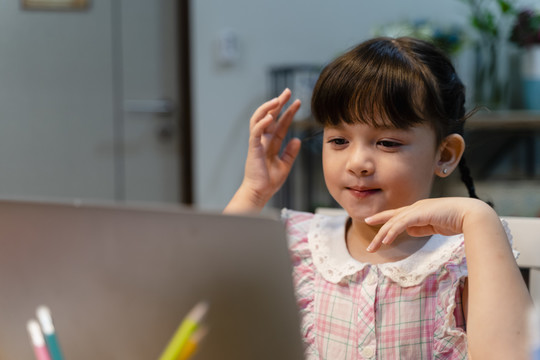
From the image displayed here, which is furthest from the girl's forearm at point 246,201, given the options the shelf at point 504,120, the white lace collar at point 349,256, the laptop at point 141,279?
the shelf at point 504,120

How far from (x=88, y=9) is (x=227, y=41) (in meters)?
0.69

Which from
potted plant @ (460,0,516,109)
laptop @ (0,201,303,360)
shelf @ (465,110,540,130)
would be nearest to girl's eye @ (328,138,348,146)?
Answer: laptop @ (0,201,303,360)

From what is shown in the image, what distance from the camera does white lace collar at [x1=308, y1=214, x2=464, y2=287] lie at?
100cm

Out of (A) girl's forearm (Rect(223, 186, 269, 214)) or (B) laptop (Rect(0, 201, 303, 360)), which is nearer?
(B) laptop (Rect(0, 201, 303, 360))

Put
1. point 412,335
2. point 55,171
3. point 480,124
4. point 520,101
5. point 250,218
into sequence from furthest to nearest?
point 55,171 → point 520,101 → point 480,124 → point 412,335 → point 250,218

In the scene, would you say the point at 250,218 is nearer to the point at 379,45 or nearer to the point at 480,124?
the point at 379,45

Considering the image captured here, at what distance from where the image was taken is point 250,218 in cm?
49

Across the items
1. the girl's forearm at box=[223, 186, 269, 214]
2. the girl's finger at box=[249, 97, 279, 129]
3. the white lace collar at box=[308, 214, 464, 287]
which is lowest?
the white lace collar at box=[308, 214, 464, 287]

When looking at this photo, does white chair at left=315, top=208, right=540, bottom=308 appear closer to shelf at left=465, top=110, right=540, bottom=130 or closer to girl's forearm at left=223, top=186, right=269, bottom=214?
girl's forearm at left=223, top=186, right=269, bottom=214

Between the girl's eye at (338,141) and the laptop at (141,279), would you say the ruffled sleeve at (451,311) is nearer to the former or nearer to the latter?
the girl's eye at (338,141)

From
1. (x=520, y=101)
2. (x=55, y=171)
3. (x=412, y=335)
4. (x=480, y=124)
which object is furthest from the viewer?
(x=55, y=171)


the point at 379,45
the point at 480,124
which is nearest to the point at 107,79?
the point at 480,124

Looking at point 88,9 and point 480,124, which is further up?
point 88,9

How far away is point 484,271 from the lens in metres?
0.78
